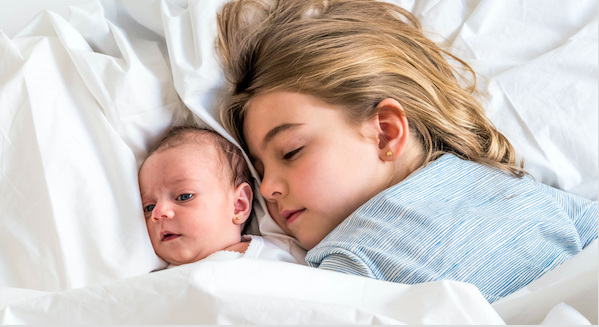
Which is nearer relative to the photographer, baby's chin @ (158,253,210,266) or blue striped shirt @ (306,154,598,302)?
blue striped shirt @ (306,154,598,302)

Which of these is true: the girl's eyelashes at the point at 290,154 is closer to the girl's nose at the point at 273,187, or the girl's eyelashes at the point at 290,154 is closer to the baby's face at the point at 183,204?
the girl's nose at the point at 273,187

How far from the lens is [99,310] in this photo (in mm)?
634

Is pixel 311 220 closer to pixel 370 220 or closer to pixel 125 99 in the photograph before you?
pixel 370 220

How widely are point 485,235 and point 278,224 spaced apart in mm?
448

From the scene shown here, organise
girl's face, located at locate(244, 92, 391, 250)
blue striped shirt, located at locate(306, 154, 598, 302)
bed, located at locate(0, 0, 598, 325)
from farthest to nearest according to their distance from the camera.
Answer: girl's face, located at locate(244, 92, 391, 250), blue striped shirt, located at locate(306, 154, 598, 302), bed, located at locate(0, 0, 598, 325)

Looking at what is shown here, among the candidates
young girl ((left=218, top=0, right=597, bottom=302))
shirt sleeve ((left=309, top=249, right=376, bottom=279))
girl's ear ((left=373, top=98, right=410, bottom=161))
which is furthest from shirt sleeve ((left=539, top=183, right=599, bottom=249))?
shirt sleeve ((left=309, top=249, right=376, bottom=279))

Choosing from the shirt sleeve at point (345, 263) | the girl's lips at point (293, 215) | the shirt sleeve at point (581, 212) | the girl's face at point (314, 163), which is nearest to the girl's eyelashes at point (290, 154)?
the girl's face at point (314, 163)

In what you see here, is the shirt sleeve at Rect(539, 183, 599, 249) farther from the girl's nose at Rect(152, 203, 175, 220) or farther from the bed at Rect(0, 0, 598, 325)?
the girl's nose at Rect(152, 203, 175, 220)

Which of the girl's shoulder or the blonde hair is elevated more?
the blonde hair

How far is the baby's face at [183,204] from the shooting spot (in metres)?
0.98

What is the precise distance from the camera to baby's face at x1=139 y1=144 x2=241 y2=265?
98cm

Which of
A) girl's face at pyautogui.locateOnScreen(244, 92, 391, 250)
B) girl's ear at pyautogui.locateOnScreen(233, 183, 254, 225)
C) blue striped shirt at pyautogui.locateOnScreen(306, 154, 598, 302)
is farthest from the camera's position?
girl's ear at pyautogui.locateOnScreen(233, 183, 254, 225)

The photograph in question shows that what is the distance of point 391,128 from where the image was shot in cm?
101

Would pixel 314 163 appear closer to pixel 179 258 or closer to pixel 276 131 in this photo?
pixel 276 131
